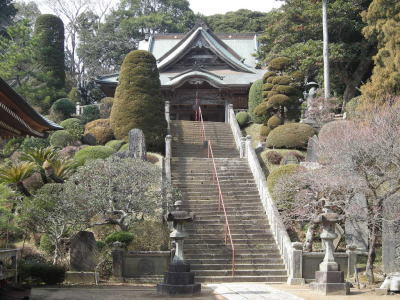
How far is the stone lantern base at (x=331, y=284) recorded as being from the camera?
13133 mm

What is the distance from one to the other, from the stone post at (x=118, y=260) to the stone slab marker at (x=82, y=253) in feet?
1.92

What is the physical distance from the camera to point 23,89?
76.0 feet

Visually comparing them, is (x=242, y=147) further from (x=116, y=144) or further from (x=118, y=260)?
(x=118, y=260)

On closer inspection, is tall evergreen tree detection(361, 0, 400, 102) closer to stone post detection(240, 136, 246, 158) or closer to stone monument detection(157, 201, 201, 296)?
stone post detection(240, 136, 246, 158)

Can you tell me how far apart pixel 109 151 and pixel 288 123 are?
945 centimetres

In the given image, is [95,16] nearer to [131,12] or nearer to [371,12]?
[131,12]

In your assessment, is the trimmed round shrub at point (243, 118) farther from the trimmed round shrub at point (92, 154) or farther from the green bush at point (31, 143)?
the green bush at point (31, 143)

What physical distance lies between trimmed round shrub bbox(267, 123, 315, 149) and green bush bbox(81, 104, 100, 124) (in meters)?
11.8

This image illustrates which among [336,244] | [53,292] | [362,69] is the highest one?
[362,69]

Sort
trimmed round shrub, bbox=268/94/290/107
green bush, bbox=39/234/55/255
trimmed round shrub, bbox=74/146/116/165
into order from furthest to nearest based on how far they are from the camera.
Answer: trimmed round shrub, bbox=268/94/290/107 → trimmed round shrub, bbox=74/146/116/165 → green bush, bbox=39/234/55/255

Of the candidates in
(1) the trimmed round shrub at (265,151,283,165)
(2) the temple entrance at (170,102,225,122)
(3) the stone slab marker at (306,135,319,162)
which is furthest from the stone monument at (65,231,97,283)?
(2) the temple entrance at (170,102,225,122)

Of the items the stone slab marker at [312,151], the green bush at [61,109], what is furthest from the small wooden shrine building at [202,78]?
the stone slab marker at [312,151]

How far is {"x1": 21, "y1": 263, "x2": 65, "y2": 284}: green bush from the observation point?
1438 cm

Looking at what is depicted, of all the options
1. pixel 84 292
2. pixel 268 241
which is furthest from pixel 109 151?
pixel 84 292
